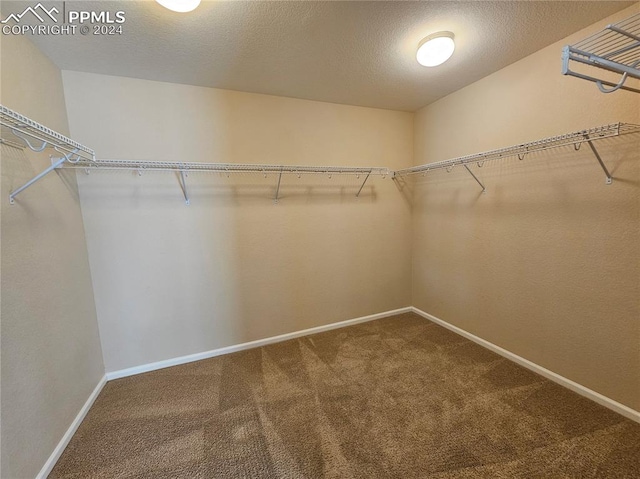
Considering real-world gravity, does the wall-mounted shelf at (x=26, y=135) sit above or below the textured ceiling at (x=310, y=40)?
below

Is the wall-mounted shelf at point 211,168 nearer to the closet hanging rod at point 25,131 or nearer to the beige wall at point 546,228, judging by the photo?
the closet hanging rod at point 25,131

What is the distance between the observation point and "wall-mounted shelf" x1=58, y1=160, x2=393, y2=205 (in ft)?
6.30

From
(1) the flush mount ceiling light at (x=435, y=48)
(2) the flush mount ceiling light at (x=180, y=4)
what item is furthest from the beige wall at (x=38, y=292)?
(1) the flush mount ceiling light at (x=435, y=48)

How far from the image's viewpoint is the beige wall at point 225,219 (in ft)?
6.83

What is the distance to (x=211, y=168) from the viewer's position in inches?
87.7

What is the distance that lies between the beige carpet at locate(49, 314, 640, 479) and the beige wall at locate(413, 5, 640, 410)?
0.31 m

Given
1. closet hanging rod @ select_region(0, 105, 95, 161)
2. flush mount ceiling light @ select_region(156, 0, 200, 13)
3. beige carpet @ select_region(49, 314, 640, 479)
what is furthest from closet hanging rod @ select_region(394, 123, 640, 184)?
closet hanging rod @ select_region(0, 105, 95, 161)

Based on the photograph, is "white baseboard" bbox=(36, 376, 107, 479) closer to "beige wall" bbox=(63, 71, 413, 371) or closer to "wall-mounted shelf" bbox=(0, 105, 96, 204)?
"beige wall" bbox=(63, 71, 413, 371)

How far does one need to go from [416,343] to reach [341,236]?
1279 millimetres

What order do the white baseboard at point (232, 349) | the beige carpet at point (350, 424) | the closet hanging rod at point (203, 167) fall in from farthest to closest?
the white baseboard at point (232, 349) → the closet hanging rod at point (203, 167) → the beige carpet at point (350, 424)

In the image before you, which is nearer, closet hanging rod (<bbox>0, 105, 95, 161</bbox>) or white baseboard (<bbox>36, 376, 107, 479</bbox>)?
closet hanging rod (<bbox>0, 105, 95, 161</bbox>)

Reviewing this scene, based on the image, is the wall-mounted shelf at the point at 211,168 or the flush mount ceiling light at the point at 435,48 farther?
the wall-mounted shelf at the point at 211,168

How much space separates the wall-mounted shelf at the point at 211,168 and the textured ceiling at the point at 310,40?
673 millimetres

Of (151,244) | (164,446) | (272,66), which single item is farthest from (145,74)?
(164,446)
